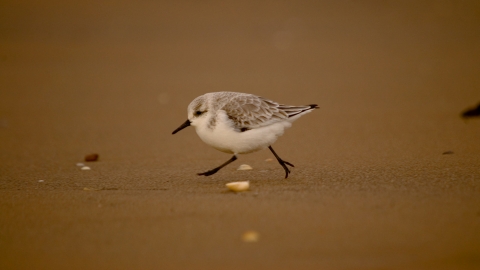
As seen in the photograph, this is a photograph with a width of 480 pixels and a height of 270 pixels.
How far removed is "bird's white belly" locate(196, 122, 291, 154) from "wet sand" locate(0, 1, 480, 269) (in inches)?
13.3

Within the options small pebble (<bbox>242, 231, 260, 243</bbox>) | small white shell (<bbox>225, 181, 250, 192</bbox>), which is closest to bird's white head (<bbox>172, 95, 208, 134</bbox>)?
small white shell (<bbox>225, 181, 250, 192</bbox>)

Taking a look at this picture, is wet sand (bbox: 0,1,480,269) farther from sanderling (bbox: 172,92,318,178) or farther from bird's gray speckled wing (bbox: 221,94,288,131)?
bird's gray speckled wing (bbox: 221,94,288,131)

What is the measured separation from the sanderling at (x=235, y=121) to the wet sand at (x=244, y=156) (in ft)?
1.21

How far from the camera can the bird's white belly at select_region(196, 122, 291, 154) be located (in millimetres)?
4652

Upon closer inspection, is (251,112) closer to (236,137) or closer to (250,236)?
(236,137)

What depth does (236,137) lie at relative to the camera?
469 centimetres

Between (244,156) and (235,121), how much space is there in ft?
4.53

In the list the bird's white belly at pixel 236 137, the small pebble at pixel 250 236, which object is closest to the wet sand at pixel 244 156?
the small pebble at pixel 250 236

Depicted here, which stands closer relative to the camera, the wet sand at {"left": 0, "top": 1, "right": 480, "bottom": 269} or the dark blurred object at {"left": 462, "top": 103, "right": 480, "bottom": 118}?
the wet sand at {"left": 0, "top": 1, "right": 480, "bottom": 269}

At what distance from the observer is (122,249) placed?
129 inches

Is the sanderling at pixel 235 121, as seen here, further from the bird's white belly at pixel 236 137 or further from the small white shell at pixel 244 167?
the small white shell at pixel 244 167

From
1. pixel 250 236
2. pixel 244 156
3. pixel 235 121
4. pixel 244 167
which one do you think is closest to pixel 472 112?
pixel 244 156

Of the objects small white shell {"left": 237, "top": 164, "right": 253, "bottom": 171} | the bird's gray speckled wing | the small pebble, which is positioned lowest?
the small pebble

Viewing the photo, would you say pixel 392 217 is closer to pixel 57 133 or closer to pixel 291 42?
pixel 57 133
